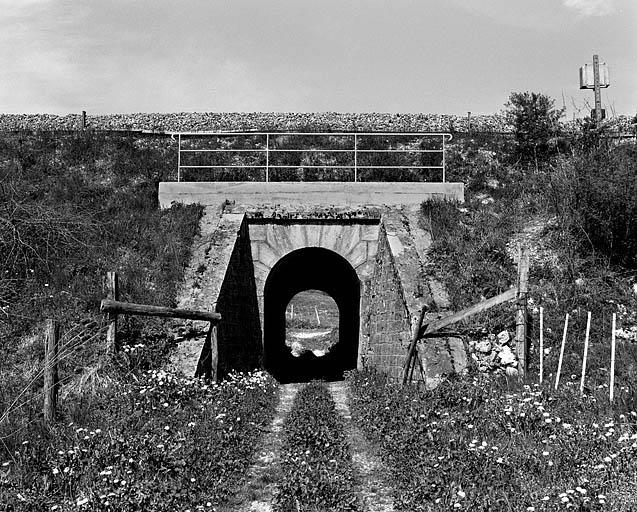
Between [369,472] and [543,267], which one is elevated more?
[543,267]

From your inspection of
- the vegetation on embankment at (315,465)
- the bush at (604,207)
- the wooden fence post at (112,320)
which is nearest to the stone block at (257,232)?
the wooden fence post at (112,320)

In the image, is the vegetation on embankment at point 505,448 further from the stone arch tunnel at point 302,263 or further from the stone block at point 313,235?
the stone block at point 313,235

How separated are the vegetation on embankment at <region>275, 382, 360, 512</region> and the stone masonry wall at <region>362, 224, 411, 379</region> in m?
2.76

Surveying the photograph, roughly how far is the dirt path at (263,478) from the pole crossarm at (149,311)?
224 centimetres

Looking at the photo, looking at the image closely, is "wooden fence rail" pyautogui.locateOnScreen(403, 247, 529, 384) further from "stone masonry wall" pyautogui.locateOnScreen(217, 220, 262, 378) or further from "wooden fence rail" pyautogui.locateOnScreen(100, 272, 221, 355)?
"wooden fence rail" pyautogui.locateOnScreen(100, 272, 221, 355)

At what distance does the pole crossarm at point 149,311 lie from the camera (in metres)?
9.86

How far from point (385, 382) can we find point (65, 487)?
290 inches

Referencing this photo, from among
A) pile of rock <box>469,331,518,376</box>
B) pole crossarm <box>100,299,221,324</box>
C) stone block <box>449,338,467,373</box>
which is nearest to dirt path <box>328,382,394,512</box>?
stone block <box>449,338,467,373</box>

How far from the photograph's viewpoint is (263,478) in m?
6.68

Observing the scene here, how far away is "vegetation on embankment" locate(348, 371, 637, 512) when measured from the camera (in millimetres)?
5281

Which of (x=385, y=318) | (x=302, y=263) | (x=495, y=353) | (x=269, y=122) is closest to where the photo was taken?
(x=495, y=353)

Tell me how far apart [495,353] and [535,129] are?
9.10m

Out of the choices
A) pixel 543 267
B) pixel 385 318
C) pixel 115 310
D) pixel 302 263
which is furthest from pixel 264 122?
pixel 115 310

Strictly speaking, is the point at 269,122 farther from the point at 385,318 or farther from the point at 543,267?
the point at 543,267
